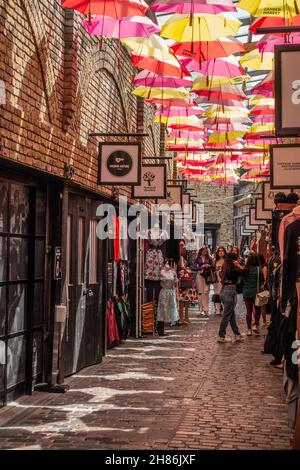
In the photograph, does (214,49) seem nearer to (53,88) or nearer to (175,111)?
(53,88)

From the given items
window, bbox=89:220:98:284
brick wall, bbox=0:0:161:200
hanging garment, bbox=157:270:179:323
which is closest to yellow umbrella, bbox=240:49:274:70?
brick wall, bbox=0:0:161:200

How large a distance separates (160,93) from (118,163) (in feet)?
7.18

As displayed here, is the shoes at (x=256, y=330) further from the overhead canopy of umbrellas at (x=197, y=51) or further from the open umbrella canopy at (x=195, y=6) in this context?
the open umbrella canopy at (x=195, y=6)

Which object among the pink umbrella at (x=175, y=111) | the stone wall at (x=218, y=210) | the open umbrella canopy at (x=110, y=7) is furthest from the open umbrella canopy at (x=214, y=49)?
the stone wall at (x=218, y=210)

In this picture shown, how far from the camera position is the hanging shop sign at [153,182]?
468 inches

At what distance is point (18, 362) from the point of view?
7.12m

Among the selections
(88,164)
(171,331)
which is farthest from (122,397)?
(171,331)

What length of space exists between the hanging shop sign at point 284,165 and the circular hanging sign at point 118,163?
210 centimetres

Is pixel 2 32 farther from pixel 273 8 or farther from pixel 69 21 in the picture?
pixel 273 8

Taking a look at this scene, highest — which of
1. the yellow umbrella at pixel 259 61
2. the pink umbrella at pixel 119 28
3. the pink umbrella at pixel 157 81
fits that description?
the yellow umbrella at pixel 259 61

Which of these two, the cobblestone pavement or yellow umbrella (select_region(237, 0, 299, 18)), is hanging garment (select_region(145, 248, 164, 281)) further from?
yellow umbrella (select_region(237, 0, 299, 18))

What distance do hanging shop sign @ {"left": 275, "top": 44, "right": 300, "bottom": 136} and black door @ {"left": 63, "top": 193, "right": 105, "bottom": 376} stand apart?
3.48m

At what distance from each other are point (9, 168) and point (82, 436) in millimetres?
2705

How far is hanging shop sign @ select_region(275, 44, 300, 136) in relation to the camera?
5.92 metres
